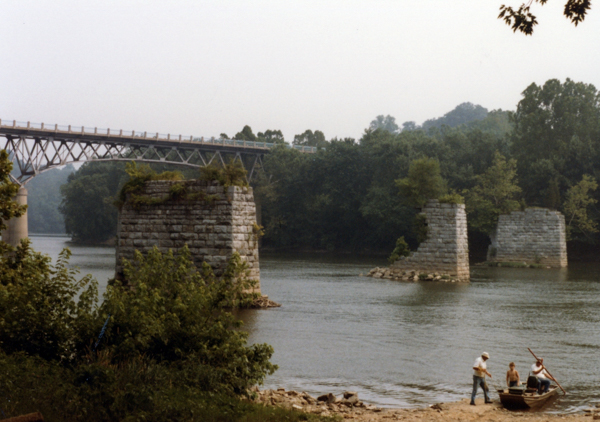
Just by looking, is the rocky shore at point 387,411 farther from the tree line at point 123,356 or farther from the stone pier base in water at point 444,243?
the stone pier base in water at point 444,243

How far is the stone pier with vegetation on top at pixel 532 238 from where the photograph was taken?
181 feet

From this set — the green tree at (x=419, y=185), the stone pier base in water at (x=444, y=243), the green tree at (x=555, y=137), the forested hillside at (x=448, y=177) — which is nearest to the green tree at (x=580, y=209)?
the forested hillside at (x=448, y=177)

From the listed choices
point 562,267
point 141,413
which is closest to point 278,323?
point 141,413

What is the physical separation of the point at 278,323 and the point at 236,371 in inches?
406

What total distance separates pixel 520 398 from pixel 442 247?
26.7 meters

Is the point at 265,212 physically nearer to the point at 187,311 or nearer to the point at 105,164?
the point at 105,164

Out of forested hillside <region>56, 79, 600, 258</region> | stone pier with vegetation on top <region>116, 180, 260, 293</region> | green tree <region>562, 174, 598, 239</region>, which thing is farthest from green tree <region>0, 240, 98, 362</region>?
green tree <region>562, 174, 598, 239</region>

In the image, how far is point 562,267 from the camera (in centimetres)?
5481

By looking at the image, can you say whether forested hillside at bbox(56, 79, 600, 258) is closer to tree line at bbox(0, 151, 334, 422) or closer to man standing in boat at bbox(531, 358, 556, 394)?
man standing in boat at bbox(531, 358, 556, 394)

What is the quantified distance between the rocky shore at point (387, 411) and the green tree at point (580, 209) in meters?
50.2

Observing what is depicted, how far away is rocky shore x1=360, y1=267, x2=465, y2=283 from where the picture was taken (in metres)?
39.6

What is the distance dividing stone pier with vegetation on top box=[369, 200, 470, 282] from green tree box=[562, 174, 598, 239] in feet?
Result: 78.4

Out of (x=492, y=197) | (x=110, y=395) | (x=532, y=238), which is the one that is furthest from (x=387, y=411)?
(x=492, y=197)

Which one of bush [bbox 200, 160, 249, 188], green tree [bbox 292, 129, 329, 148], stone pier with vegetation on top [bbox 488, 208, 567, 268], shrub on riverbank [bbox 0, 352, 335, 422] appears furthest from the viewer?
green tree [bbox 292, 129, 329, 148]
